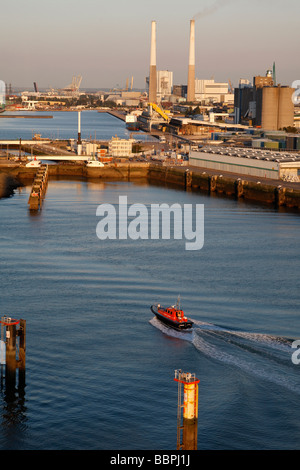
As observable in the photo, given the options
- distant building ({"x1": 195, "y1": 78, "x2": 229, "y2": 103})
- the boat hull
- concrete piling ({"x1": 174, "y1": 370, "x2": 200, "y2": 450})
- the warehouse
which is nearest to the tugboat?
the boat hull

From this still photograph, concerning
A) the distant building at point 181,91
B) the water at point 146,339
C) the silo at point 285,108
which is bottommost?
the water at point 146,339

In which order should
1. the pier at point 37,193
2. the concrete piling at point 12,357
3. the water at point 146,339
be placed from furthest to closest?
the pier at point 37,193 < the concrete piling at point 12,357 < the water at point 146,339

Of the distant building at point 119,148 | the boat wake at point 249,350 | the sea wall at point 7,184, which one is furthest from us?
the distant building at point 119,148

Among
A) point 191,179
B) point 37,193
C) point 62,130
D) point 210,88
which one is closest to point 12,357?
point 37,193

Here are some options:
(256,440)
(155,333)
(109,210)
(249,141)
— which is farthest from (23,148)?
(256,440)

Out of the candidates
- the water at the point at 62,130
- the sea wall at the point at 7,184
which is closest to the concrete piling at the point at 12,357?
Result: the sea wall at the point at 7,184

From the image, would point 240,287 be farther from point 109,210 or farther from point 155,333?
point 109,210

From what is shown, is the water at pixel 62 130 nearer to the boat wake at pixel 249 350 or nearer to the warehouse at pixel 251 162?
the warehouse at pixel 251 162
